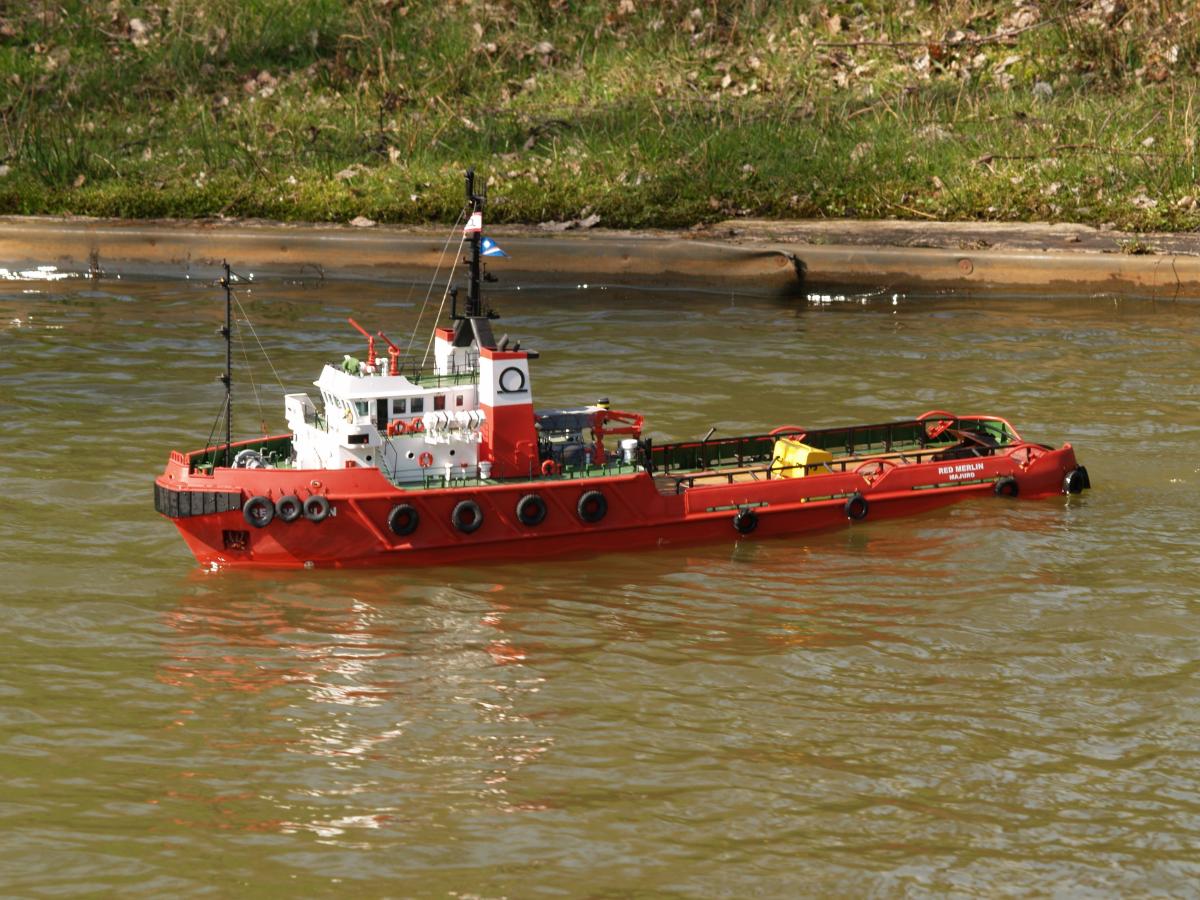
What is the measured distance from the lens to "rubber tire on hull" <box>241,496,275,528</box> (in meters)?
19.6

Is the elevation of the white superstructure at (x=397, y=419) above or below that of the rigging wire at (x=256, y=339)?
below

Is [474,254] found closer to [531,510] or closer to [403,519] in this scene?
[531,510]

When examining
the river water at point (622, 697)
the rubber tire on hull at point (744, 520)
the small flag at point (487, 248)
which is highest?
the small flag at point (487, 248)

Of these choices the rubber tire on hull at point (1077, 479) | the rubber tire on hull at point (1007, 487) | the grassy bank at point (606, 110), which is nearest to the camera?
the rubber tire on hull at point (1077, 479)

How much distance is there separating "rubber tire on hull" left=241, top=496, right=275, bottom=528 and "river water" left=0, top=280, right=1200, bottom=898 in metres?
0.70

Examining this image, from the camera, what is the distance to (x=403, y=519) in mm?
20016

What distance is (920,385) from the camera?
2758 cm

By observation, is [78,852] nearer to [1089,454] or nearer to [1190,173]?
[1089,454]

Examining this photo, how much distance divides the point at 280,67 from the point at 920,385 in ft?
72.4

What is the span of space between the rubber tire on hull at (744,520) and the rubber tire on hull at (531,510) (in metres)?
2.66

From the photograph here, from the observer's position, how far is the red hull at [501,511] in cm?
1981

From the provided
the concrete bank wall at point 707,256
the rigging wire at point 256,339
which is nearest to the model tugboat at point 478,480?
the rigging wire at point 256,339

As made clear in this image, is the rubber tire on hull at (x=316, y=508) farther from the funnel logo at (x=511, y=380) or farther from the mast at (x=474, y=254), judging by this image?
the mast at (x=474, y=254)

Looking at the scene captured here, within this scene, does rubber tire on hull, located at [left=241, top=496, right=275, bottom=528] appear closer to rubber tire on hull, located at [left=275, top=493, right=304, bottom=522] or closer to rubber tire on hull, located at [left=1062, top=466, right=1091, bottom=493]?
rubber tire on hull, located at [left=275, top=493, right=304, bottom=522]
